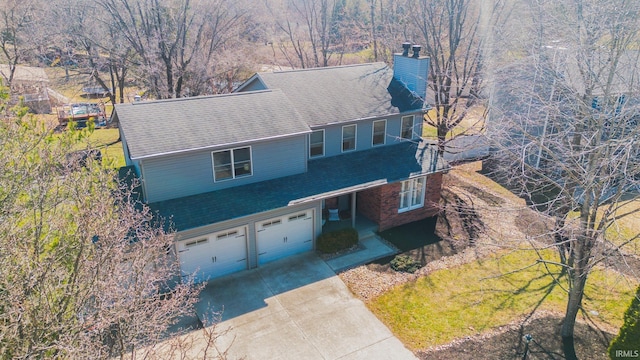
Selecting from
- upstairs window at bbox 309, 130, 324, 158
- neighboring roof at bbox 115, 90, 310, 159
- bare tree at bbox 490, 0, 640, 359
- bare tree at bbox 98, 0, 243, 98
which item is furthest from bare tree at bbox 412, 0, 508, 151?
bare tree at bbox 98, 0, 243, 98

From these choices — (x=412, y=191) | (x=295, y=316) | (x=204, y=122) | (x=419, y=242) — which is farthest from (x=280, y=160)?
(x=419, y=242)

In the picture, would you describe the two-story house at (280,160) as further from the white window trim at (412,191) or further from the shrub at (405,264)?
the shrub at (405,264)

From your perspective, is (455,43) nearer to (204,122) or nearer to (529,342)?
(204,122)

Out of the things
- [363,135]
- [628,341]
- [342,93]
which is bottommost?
[628,341]

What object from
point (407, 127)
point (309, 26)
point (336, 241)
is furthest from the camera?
point (309, 26)

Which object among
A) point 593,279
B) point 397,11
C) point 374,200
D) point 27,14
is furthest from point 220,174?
point 27,14
